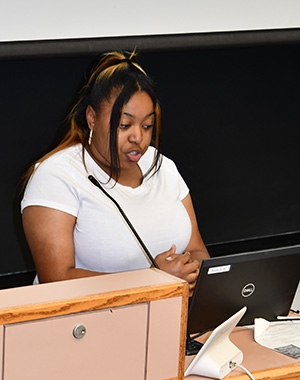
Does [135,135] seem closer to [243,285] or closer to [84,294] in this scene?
[243,285]

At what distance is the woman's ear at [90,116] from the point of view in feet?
7.00

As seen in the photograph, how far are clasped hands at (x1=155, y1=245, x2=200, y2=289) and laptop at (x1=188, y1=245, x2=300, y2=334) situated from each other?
157mm

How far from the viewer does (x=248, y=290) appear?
6.02 feet

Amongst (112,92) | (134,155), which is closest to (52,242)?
(134,155)

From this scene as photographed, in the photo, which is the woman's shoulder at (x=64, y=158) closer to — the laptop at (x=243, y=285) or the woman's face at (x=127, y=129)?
the woman's face at (x=127, y=129)

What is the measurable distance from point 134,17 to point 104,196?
1.12 metres

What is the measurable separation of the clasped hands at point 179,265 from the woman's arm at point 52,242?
0.67 feet

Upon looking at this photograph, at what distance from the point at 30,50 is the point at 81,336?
172 cm

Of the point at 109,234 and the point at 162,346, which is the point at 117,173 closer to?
the point at 109,234

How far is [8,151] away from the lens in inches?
150

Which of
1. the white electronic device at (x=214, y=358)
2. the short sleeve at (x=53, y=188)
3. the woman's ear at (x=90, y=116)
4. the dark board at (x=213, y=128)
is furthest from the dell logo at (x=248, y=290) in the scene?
the dark board at (x=213, y=128)

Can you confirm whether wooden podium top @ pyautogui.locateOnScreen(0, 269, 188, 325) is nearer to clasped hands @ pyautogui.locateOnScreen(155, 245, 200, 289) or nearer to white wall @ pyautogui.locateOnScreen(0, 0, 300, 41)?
clasped hands @ pyautogui.locateOnScreen(155, 245, 200, 289)

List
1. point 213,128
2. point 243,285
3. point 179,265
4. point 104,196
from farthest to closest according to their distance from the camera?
point 213,128
point 104,196
point 179,265
point 243,285

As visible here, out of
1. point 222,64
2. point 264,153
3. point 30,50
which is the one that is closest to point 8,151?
point 30,50
